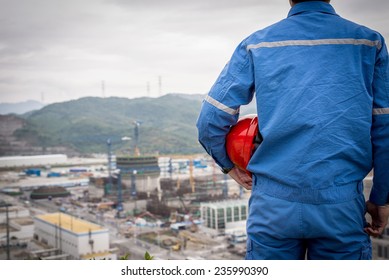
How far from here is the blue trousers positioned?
0.75m

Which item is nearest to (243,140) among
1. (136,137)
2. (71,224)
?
(71,224)

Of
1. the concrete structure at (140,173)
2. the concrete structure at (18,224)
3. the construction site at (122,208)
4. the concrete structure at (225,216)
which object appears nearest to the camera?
the construction site at (122,208)

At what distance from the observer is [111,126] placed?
71.8ft

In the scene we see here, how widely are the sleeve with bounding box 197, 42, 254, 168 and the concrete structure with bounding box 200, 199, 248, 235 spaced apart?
11.7m

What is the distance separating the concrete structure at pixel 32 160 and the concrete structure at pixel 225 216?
21.8 feet

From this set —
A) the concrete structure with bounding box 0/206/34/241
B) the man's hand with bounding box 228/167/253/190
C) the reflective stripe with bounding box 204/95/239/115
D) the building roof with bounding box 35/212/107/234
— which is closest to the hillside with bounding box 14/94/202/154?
the concrete structure with bounding box 0/206/34/241

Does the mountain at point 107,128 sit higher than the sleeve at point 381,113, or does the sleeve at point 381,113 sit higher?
the sleeve at point 381,113

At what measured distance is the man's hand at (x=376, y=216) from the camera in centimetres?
84

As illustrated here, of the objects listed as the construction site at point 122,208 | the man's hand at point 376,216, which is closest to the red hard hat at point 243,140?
the man's hand at point 376,216

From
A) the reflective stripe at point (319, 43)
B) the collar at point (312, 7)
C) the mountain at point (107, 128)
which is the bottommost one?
the mountain at point (107, 128)

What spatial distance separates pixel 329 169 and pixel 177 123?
1829cm

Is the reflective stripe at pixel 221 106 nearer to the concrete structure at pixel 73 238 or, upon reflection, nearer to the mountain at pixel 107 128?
the concrete structure at pixel 73 238

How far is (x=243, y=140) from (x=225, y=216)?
13016mm
